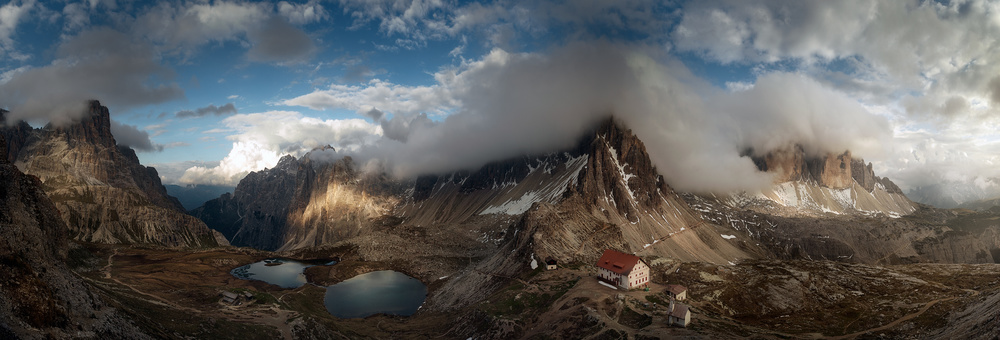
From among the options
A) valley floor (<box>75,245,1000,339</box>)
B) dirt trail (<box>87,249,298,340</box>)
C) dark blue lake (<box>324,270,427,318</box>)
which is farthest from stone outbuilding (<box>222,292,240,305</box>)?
dark blue lake (<box>324,270,427,318</box>)

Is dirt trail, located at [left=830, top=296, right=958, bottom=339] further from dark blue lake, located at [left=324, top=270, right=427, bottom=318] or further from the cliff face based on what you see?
dark blue lake, located at [left=324, top=270, right=427, bottom=318]

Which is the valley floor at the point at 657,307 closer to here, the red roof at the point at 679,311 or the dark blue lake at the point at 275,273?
the red roof at the point at 679,311

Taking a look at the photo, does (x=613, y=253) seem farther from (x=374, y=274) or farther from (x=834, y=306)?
(x=374, y=274)

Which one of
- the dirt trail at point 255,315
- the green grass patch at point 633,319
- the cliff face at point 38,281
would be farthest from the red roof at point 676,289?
the cliff face at point 38,281

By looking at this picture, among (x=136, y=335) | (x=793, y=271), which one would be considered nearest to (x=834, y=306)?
Answer: (x=793, y=271)

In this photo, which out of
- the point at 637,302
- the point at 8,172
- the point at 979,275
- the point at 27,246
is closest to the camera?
the point at 27,246

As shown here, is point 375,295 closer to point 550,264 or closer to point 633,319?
point 550,264

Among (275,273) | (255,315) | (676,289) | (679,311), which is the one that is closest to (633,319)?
(679,311)
